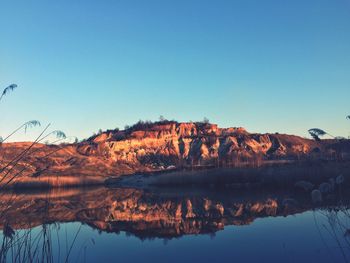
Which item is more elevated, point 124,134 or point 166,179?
point 124,134

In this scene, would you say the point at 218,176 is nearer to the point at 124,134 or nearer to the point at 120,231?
the point at 120,231

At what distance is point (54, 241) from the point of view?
498 inches

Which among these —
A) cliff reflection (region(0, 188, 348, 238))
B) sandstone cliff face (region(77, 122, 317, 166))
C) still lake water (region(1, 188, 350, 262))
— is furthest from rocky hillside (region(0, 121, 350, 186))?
still lake water (region(1, 188, 350, 262))

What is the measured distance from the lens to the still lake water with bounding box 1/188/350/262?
895cm

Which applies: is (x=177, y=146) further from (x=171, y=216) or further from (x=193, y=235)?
(x=193, y=235)

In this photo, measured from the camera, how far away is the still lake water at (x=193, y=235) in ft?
29.3

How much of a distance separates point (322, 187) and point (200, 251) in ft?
15.5

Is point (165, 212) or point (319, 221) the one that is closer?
point (319, 221)

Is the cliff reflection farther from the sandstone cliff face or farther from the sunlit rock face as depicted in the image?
the sandstone cliff face

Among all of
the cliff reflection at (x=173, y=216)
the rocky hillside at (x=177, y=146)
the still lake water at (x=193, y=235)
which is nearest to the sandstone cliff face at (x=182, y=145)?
the rocky hillside at (x=177, y=146)

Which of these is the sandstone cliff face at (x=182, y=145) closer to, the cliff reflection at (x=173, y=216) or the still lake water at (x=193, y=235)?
the cliff reflection at (x=173, y=216)

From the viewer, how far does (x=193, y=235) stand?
12703 millimetres

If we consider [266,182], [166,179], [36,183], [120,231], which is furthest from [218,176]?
[36,183]

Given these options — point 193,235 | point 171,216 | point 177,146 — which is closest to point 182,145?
point 177,146
